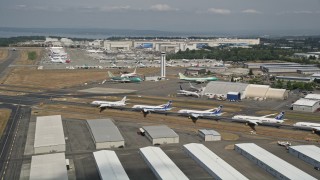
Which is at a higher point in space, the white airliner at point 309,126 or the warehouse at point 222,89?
the warehouse at point 222,89

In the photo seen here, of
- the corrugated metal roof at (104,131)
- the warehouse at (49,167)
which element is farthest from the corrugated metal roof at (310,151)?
the warehouse at (49,167)

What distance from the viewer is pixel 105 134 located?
69.0m

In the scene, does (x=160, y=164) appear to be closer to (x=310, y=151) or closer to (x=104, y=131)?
(x=104, y=131)

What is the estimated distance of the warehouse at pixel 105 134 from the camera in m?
65.1

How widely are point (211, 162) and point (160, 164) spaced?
7.95 m

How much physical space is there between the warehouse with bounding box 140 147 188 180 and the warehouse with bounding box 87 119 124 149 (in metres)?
6.94

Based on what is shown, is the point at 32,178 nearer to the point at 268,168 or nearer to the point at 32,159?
the point at 32,159

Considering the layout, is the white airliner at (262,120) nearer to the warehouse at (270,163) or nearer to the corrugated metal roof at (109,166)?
the warehouse at (270,163)

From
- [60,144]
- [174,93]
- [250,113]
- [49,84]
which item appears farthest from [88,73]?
[60,144]

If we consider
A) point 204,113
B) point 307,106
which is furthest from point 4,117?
point 307,106

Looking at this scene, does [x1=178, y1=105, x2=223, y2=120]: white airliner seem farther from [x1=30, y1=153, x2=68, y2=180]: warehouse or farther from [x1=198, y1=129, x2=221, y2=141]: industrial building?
[x1=30, y1=153, x2=68, y2=180]: warehouse

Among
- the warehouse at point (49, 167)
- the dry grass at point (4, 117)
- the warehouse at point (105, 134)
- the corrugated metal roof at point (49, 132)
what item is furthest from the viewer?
the dry grass at point (4, 117)

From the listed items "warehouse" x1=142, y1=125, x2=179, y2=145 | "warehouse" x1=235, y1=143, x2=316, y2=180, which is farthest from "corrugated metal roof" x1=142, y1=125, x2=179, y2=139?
"warehouse" x1=235, y1=143, x2=316, y2=180

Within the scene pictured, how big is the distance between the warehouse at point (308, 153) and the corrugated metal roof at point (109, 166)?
29804 mm
